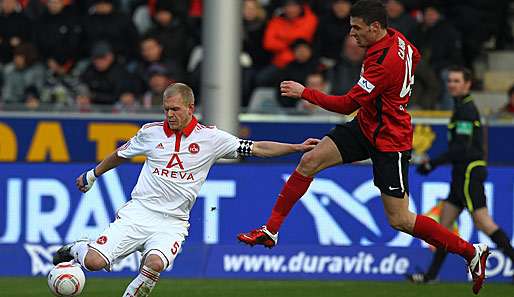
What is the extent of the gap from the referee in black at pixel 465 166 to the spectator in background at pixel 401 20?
5439 millimetres

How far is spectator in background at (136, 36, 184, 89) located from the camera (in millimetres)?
18984

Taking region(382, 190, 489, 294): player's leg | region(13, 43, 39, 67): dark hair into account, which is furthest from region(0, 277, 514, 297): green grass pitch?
region(13, 43, 39, 67): dark hair

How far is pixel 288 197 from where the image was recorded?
11.1 metres

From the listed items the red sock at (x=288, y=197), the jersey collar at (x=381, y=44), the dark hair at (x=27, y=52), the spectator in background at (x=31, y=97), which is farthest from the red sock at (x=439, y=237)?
the dark hair at (x=27, y=52)

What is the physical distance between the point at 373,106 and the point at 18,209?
469 cm

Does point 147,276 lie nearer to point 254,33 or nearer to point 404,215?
point 404,215

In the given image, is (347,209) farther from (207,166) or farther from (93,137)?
(93,137)

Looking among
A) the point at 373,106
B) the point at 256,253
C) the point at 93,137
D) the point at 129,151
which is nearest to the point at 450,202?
the point at 256,253

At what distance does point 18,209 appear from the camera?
46.1 feet

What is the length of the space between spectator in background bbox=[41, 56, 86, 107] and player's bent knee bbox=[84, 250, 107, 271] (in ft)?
26.9

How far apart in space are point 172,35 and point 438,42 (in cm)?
368

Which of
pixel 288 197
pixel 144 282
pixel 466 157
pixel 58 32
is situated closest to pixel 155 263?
pixel 144 282

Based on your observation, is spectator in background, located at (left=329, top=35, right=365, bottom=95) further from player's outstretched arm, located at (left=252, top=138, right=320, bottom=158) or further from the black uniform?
player's outstretched arm, located at (left=252, top=138, right=320, bottom=158)

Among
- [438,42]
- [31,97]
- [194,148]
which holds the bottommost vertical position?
A: [31,97]
